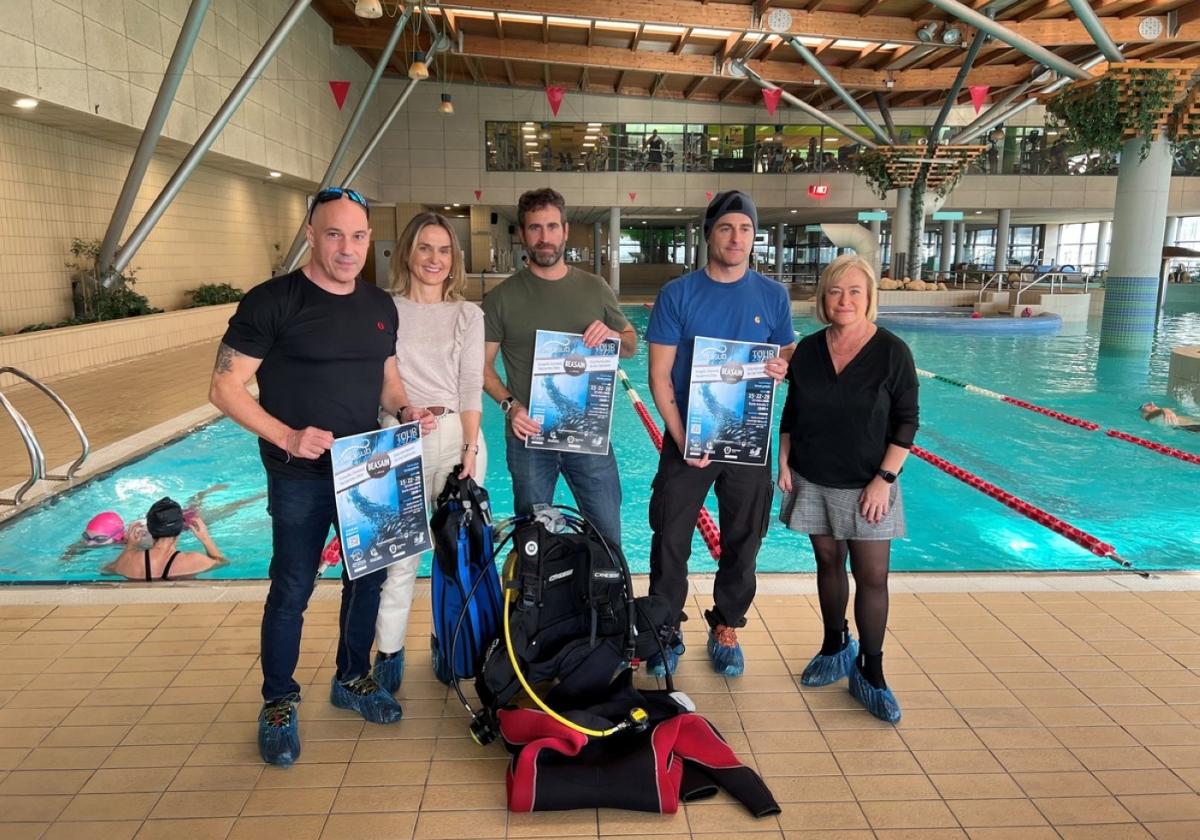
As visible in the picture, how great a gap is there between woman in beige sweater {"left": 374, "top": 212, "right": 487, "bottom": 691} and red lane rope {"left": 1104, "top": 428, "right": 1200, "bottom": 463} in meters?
6.41

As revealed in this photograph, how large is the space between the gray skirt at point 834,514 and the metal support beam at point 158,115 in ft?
28.4

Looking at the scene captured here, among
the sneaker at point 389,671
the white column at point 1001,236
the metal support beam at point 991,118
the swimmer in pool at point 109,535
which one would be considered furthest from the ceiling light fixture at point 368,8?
the white column at point 1001,236

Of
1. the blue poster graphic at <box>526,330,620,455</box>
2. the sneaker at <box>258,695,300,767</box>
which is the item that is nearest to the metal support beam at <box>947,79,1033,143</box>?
the blue poster graphic at <box>526,330,620,455</box>

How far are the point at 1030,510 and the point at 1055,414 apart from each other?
366cm

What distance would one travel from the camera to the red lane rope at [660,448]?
4.57m

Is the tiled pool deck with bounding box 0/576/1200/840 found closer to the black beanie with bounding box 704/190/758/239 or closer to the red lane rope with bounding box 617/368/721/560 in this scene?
the red lane rope with bounding box 617/368/721/560

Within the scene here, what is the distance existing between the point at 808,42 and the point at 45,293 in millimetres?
13890

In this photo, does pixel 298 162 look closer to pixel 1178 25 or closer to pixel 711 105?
pixel 711 105

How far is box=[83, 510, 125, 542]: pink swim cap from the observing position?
455cm

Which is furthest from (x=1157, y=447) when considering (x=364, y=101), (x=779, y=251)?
(x=779, y=251)

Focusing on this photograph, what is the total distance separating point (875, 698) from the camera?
8.11ft

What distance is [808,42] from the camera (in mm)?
16172

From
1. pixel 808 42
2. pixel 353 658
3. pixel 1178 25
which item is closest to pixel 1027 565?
pixel 353 658

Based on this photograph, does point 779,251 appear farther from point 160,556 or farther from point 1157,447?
point 160,556
